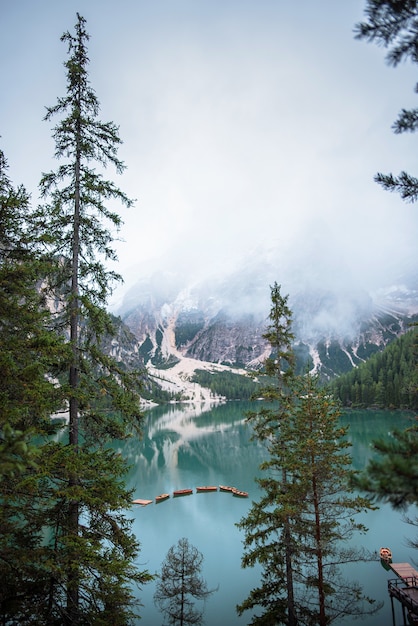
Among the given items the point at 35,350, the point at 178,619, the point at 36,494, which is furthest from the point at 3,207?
the point at 178,619

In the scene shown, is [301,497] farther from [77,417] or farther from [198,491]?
[198,491]

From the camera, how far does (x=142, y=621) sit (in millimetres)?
17438

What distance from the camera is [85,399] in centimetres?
894

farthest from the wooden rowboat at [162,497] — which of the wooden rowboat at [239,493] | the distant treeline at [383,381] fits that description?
the distant treeline at [383,381]

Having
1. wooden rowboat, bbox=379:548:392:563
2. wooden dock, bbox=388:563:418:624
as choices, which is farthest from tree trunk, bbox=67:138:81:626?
wooden rowboat, bbox=379:548:392:563

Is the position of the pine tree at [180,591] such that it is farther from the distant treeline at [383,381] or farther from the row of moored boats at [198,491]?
the distant treeline at [383,381]

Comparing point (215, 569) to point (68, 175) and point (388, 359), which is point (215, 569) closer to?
point (68, 175)

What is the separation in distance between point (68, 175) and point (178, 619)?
20.0 metres

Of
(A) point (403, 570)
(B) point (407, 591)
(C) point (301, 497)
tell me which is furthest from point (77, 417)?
(A) point (403, 570)

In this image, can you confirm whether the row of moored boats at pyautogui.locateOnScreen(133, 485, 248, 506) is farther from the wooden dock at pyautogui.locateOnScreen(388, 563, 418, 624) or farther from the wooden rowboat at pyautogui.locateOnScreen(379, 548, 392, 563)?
the wooden dock at pyautogui.locateOnScreen(388, 563, 418, 624)

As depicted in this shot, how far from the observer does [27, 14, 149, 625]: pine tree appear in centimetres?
790

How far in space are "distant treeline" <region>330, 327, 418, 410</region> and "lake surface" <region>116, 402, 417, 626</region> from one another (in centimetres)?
2624

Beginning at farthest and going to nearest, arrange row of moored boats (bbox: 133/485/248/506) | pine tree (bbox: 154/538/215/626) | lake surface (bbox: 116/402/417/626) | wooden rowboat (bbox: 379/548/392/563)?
row of moored boats (bbox: 133/485/248/506) → wooden rowboat (bbox: 379/548/392/563) → lake surface (bbox: 116/402/417/626) → pine tree (bbox: 154/538/215/626)

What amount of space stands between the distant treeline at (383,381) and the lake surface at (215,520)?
2624cm
